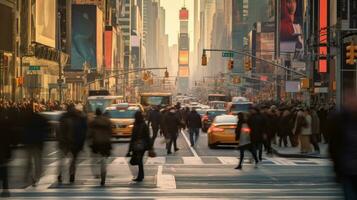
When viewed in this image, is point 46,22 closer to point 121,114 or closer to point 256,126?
point 121,114

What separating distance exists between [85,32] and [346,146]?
152600 millimetres

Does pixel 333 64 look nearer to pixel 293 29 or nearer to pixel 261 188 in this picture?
pixel 293 29

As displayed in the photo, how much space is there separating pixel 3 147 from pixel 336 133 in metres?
6.63

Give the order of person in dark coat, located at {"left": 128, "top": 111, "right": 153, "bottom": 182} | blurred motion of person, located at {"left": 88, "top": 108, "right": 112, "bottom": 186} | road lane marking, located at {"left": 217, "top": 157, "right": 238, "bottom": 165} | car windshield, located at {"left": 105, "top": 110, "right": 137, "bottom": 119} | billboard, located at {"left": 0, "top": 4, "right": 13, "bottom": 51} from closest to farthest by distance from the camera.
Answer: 1. blurred motion of person, located at {"left": 88, "top": 108, "right": 112, "bottom": 186}
2. person in dark coat, located at {"left": 128, "top": 111, "right": 153, "bottom": 182}
3. road lane marking, located at {"left": 217, "top": 157, "right": 238, "bottom": 165}
4. car windshield, located at {"left": 105, "top": 110, "right": 137, "bottom": 119}
5. billboard, located at {"left": 0, "top": 4, "right": 13, "bottom": 51}

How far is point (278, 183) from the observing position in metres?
19.0

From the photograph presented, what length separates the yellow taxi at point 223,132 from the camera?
113ft

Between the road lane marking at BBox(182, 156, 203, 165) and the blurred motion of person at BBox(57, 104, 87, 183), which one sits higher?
the blurred motion of person at BBox(57, 104, 87, 183)

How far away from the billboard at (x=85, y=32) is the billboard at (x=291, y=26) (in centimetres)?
4006

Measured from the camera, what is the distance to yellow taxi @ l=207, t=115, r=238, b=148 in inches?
1356

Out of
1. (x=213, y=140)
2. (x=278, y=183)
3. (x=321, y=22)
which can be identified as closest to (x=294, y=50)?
(x=321, y=22)

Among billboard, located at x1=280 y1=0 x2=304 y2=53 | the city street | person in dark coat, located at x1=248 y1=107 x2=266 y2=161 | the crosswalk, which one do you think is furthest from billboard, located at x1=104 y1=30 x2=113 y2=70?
person in dark coat, located at x1=248 y1=107 x2=266 y2=161

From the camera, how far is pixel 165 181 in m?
19.4

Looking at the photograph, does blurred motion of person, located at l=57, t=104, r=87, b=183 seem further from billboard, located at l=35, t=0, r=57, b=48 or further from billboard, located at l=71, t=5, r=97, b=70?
billboard, located at l=71, t=5, r=97, b=70

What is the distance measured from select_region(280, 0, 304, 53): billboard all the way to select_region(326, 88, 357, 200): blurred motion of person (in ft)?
386
